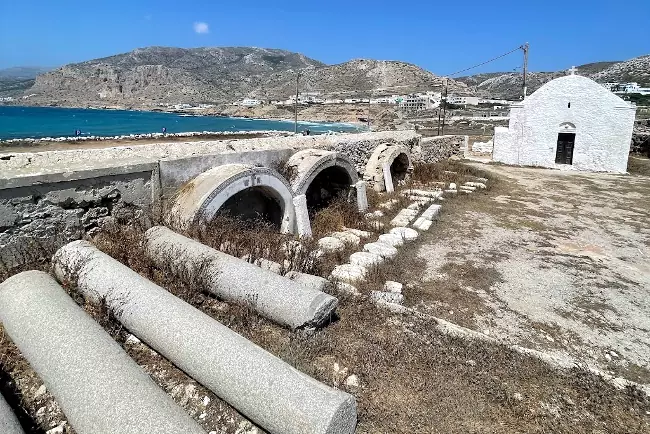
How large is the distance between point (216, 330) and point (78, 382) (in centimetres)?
99

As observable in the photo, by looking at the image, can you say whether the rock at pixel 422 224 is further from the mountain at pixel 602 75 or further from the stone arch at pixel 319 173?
the mountain at pixel 602 75

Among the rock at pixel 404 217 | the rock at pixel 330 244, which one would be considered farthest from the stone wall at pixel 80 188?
the rock at pixel 404 217

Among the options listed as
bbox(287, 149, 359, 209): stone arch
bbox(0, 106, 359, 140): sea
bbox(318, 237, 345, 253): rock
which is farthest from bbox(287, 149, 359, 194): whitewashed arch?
bbox(0, 106, 359, 140): sea

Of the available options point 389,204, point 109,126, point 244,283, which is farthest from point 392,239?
point 109,126

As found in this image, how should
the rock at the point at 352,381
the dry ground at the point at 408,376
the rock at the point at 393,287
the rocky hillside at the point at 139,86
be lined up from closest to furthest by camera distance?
the dry ground at the point at 408,376, the rock at the point at 352,381, the rock at the point at 393,287, the rocky hillside at the point at 139,86

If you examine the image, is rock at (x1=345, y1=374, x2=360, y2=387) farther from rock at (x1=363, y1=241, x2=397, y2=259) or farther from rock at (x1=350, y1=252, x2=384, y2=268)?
rock at (x1=363, y1=241, x2=397, y2=259)

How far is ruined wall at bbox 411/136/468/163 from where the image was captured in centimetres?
1634

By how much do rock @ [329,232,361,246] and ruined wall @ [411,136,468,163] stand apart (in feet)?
27.8

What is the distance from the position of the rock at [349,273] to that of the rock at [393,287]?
15.4 inches

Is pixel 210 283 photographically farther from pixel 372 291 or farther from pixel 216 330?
pixel 372 291

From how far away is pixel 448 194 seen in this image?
12844 mm

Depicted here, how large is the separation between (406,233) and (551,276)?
279 cm

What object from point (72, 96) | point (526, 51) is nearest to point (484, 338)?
point (526, 51)

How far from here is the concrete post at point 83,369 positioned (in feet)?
8.05
